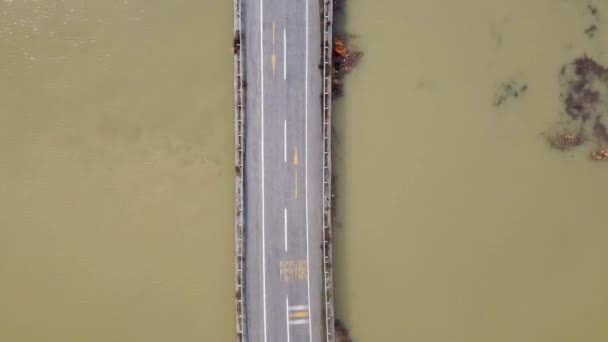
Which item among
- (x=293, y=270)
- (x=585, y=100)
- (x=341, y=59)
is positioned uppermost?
(x=341, y=59)

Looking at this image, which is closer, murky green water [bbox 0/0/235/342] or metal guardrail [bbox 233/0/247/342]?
metal guardrail [bbox 233/0/247/342]

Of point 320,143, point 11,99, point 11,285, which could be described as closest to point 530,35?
point 320,143

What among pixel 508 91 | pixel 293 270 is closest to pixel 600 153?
pixel 508 91

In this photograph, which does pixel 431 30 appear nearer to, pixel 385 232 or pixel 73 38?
pixel 385 232

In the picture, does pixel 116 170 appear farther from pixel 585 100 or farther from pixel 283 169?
pixel 585 100

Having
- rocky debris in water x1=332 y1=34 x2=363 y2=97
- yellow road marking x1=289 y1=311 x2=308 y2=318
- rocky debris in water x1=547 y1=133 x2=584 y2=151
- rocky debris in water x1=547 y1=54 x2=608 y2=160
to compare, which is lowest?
yellow road marking x1=289 y1=311 x2=308 y2=318

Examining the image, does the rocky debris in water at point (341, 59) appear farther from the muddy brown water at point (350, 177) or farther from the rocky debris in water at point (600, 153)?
the rocky debris in water at point (600, 153)

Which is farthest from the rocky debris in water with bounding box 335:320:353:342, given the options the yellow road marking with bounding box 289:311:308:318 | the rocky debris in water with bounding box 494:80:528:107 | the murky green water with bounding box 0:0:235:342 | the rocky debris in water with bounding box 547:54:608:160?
the rocky debris in water with bounding box 547:54:608:160

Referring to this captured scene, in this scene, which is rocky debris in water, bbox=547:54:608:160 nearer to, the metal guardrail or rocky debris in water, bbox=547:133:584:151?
rocky debris in water, bbox=547:133:584:151
